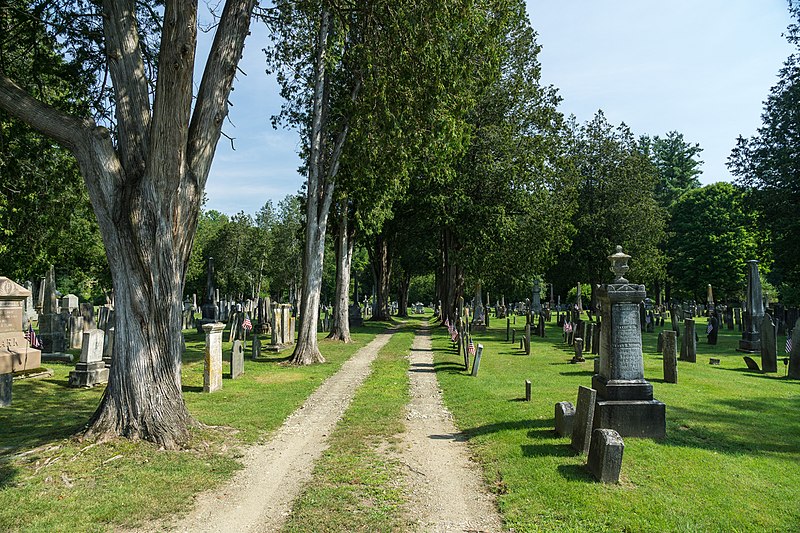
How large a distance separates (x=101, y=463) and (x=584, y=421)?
6037 mm

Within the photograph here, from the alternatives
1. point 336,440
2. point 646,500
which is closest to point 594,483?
point 646,500

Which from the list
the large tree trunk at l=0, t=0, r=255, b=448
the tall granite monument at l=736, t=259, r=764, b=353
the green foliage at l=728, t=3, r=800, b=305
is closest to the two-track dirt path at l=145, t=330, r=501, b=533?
the large tree trunk at l=0, t=0, r=255, b=448

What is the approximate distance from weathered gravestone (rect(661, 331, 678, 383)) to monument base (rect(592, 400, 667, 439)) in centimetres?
487

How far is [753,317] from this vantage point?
63.2 ft

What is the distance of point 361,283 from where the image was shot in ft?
237

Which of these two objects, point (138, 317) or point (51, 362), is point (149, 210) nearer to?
point (138, 317)

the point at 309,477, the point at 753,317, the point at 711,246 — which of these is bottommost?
the point at 309,477

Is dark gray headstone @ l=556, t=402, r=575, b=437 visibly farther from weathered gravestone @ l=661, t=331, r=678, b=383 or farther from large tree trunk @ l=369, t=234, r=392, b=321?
large tree trunk @ l=369, t=234, r=392, b=321

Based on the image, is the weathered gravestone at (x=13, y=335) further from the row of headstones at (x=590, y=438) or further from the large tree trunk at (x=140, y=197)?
the row of headstones at (x=590, y=438)

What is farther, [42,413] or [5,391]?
[5,391]

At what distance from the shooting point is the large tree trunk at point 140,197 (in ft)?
22.9

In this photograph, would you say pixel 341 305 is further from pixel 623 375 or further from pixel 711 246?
pixel 711 246

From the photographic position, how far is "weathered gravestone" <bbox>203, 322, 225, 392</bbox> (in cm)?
1143

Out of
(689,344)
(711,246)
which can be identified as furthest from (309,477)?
(711,246)
